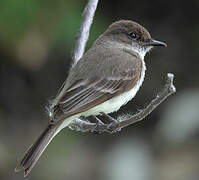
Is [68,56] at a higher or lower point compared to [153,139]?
higher

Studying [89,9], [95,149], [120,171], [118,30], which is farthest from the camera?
[95,149]

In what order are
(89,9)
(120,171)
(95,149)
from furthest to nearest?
(95,149)
(120,171)
(89,9)

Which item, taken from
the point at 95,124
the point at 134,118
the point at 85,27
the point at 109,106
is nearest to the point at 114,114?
the point at 85,27

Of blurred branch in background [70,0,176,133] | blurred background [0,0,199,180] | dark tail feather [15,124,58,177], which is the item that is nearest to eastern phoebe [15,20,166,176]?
dark tail feather [15,124,58,177]

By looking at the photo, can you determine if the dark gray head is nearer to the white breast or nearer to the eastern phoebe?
the eastern phoebe

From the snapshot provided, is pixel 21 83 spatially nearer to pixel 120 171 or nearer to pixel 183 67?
pixel 120 171

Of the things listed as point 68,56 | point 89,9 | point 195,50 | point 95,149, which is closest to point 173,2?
point 195,50

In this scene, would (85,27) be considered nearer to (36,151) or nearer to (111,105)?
(111,105)
